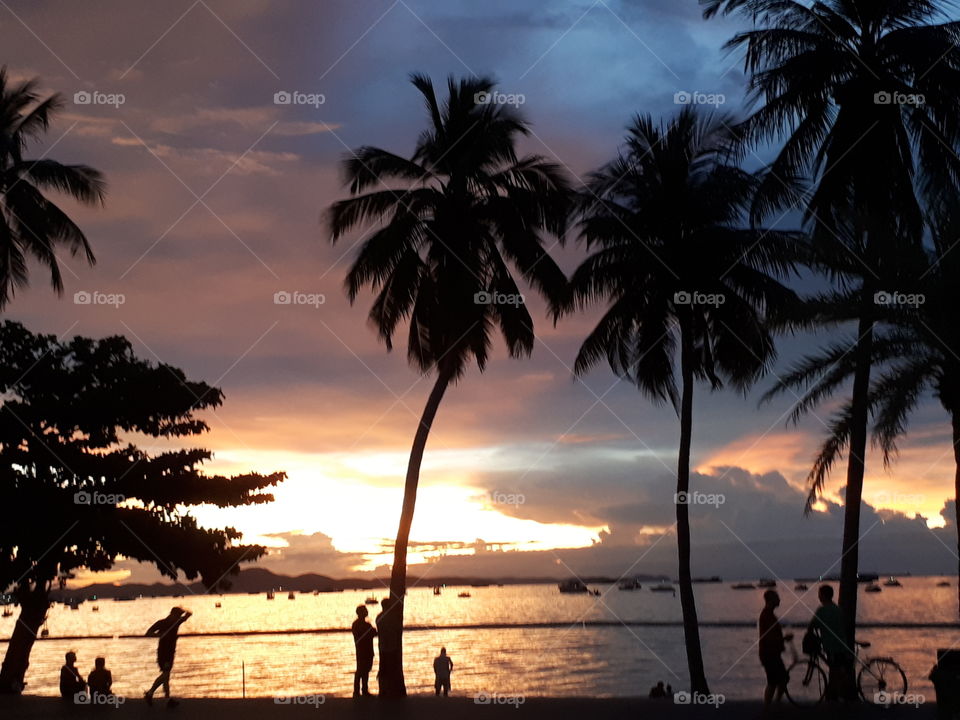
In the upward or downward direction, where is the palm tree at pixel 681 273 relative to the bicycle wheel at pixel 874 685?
upward

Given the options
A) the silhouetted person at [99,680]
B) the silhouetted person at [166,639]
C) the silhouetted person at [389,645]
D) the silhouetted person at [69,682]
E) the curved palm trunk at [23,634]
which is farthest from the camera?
the curved palm trunk at [23,634]

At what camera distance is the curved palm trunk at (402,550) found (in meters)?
24.8

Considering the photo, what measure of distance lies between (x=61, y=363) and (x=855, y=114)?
23.1 metres

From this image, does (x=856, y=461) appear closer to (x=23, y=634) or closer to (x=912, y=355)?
(x=912, y=355)

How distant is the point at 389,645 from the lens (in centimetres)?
2512

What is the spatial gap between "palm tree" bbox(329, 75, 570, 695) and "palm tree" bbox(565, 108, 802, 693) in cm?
199

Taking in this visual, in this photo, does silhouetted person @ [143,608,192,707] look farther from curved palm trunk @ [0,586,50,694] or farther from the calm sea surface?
the calm sea surface

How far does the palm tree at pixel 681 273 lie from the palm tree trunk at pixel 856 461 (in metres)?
4.96

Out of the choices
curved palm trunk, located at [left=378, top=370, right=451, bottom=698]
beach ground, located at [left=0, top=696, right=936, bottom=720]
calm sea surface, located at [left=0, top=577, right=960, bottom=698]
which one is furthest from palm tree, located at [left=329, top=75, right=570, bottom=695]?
calm sea surface, located at [left=0, top=577, right=960, bottom=698]

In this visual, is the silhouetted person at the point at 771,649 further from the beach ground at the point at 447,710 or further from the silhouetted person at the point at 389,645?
the silhouetted person at the point at 389,645

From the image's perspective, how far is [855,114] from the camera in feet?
79.2

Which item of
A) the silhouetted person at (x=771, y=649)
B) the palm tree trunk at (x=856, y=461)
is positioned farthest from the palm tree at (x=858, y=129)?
the silhouetted person at (x=771, y=649)

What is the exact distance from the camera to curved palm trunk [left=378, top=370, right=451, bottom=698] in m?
24.8

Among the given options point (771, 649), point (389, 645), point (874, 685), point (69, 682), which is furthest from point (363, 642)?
point (874, 685)
